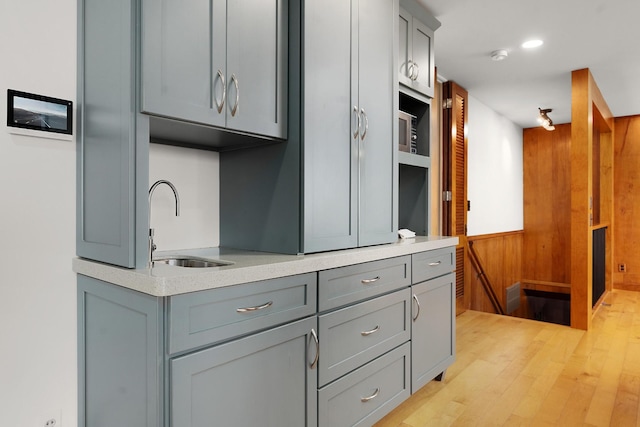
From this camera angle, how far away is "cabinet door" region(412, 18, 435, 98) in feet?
8.68

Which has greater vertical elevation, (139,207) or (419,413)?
(139,207)

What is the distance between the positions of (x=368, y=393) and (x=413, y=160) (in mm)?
1438

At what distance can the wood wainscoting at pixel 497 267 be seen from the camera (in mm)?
4699

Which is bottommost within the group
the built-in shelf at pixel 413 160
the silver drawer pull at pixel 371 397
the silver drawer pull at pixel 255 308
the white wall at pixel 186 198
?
the silver drawer pull at pixel 371 397

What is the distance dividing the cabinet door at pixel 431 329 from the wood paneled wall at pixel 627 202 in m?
4.77

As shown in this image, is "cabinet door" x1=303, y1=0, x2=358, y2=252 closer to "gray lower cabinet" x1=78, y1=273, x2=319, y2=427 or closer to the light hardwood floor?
"gray lower cabinet" x1=78, y1=273, x2=319, y2=427

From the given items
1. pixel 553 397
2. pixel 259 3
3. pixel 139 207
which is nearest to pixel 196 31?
pixel 259 3

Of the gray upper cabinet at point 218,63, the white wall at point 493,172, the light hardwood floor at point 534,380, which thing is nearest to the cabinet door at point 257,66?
the gray upper cabinet at point 218,63

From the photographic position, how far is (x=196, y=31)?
148cm

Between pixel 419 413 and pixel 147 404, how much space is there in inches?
61.3

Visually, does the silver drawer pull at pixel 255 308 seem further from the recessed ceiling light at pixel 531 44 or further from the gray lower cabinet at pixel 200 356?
the recessed ceiling light at pixel 531 44

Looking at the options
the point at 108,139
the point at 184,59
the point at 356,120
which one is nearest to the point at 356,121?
the point at 356,120

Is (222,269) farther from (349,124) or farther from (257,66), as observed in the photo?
(349,124)

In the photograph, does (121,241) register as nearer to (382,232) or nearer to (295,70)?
(295,70)
